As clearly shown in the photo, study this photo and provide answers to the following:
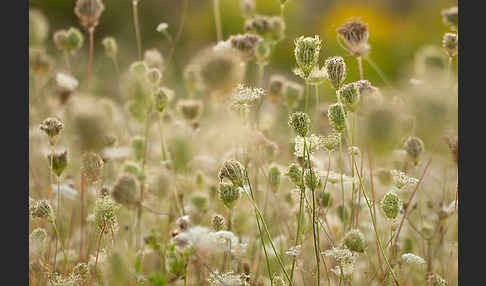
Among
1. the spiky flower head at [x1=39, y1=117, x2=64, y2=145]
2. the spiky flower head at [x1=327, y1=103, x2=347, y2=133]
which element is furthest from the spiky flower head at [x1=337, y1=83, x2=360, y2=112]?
the spiky flower head at [x1=39, y1=117, x2=64, y2=145]

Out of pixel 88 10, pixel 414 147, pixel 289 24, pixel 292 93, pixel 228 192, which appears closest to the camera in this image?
pixel 228 192

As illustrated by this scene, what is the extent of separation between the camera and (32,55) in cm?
146

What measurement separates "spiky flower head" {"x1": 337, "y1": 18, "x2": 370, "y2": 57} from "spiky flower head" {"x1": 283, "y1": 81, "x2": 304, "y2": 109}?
0.89 ft

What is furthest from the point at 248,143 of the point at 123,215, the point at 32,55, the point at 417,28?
the point at 417,28

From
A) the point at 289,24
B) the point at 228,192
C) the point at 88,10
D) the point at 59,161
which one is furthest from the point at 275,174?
the point at 289,24

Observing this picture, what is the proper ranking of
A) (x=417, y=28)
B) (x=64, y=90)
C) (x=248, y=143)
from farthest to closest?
(x=417, y=28), (x=64, y=90), (x=248, y=143)

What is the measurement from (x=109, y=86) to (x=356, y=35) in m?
1.97

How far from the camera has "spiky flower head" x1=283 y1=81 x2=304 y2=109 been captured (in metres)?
1.27

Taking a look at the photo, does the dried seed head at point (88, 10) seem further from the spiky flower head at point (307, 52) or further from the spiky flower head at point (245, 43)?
the spiky flower head at point (307, 52)

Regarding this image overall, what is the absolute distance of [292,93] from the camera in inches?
50.1

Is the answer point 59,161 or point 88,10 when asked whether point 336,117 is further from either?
point 88,10

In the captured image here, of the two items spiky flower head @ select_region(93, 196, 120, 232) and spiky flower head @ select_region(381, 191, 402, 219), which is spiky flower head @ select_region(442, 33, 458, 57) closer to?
spiky flower head @ select_region(381, 191, 402, 219)

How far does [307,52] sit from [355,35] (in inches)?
8.5

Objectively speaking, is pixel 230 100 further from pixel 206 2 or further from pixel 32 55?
pixel 206 2
